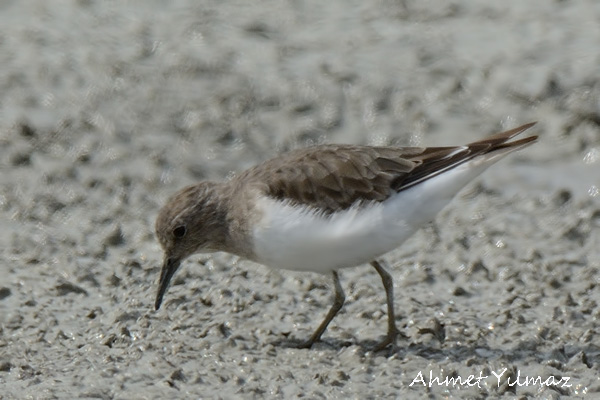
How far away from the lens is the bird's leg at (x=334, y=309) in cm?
718

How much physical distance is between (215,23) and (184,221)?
13.9ft

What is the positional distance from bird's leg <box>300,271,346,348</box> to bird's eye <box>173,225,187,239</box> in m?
0.93

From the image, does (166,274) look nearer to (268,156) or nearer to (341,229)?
(341,229)

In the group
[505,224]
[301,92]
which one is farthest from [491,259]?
[301,92]

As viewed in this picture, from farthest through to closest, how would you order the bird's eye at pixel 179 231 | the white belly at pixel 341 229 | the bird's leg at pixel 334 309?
the bird's eye at pixel 179 231
the bird's leg at pixel 334 309
the white belly at pixel 341 229

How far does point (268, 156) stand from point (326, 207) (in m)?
2.56

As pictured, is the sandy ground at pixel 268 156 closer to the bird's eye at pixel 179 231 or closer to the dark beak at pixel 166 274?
A: the dark beak at pixel 166 274

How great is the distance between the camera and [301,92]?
33.2 ft

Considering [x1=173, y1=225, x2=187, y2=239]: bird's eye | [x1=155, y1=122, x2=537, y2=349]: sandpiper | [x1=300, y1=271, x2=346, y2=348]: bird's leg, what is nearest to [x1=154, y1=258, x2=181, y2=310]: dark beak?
[x1=155, y1=122, x2=537, y2=349]: sandpiper

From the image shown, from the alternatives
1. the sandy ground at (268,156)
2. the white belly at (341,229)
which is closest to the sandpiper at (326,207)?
the white belly at (341,229)

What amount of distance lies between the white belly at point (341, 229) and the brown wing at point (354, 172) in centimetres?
7

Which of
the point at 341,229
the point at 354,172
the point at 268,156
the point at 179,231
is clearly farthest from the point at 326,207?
the point at 268,156

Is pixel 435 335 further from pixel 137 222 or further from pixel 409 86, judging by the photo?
pixel 409 86

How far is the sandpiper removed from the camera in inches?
271
